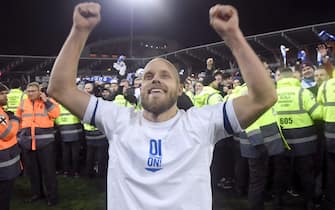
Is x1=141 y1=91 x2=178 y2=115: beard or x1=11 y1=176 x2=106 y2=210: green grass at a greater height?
x1=141 y1=91 x2=178 y2=115: beard

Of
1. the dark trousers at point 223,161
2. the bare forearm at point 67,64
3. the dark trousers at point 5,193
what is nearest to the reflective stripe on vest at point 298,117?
the dark trousers at point 223,161

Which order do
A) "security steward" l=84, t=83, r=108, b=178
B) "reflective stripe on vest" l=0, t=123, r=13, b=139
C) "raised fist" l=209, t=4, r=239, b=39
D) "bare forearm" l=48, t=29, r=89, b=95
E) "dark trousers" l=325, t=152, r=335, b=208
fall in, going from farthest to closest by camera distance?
"security steward" l=84, t=83, r=108, b=178
"dark trousers" l=325, t=152, r=335, b=208
"reflective stripe on vest" l=0, t=123, r=13, b=139
"bare forearm" l=48, t=29, r=89, b=95
"raised fist" l=209, t=4, r=239, b=39

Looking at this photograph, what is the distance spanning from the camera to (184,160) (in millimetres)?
2137

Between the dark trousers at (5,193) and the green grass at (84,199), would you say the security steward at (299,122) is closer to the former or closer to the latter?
the green grass at (84,199)

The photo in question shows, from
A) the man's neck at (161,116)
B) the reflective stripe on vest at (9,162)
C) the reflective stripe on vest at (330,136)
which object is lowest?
the reflective stripe on vest at (9,162)

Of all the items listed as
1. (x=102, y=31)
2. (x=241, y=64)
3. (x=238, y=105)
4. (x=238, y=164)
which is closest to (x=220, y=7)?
(x=241, y=64)

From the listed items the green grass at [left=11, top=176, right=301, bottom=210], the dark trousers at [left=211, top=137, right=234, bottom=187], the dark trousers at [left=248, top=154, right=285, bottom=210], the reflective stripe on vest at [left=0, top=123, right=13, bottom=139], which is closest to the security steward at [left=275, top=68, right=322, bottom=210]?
the dark trousers at [left=248, top=154, right=285, bottom=210]

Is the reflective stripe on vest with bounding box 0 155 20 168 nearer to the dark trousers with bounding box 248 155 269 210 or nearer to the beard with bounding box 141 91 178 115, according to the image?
the dark trousers with bounding box 248 155 269 210

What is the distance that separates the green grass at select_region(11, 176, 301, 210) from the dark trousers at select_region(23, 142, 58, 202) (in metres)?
0.27

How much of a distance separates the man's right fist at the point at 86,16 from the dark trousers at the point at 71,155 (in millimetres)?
6721

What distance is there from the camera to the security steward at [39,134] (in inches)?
254

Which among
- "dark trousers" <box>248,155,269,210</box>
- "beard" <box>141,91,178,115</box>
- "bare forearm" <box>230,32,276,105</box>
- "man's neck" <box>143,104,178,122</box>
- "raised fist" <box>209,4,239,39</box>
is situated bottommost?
"dark trousers" <box>248,155,269,210</box>

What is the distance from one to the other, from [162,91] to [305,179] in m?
4.04

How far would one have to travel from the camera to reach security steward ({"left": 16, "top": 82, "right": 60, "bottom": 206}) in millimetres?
6461
